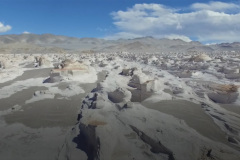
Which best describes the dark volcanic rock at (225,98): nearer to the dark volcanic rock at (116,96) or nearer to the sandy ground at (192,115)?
the sandy ground at (192,115)

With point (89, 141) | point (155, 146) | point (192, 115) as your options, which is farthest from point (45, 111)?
point (192, 115)

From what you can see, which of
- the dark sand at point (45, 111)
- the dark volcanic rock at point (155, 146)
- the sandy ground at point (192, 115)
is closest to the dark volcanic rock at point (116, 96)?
the sandy ground at point (192, 115)

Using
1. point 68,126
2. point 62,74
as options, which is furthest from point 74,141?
point 62,74

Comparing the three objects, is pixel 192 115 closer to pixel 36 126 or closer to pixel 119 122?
pixel 119 122

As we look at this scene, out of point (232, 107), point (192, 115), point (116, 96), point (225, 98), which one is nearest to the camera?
point (192, 115)

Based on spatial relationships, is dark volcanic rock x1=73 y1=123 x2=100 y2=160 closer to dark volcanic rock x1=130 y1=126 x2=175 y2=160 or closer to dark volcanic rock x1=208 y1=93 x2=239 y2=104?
dark volcanic rock x1=130 y1=126 x2=175 y2=160

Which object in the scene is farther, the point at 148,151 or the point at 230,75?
the point at 230,75

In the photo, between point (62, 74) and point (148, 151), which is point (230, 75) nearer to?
point (62, 74)

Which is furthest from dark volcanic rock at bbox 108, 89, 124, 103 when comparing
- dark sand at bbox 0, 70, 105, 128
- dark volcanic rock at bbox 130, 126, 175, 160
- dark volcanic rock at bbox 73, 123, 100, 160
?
dark volcanic rock at bbox 130, 126, 175, 160

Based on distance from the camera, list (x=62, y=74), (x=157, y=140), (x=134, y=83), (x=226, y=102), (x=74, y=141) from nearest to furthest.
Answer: (x=157, y=140) → (x=74, y=141) → (x=226, y=102) → (x=134, y=83) → (x=62, y=74)
